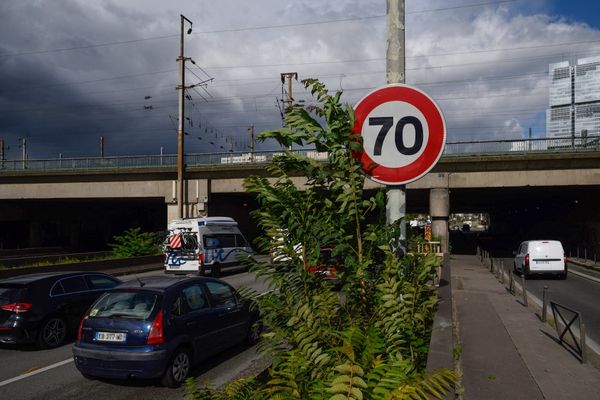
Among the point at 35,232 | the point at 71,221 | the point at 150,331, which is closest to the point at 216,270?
the point at 150,331

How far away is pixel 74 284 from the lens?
1167 centimetres

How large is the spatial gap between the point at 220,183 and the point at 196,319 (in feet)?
94.3

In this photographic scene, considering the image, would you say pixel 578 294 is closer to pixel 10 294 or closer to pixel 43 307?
pixel 43 307

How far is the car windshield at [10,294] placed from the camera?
410 inches

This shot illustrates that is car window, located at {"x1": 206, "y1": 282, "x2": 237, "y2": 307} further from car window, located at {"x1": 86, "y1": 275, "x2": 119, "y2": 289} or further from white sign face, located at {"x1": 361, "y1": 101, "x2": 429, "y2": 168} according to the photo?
white sign face, located at {"x1": 361, "y1": 101, "x2": 429, "y2": 168}

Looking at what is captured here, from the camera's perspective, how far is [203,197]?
A: 3634 cm

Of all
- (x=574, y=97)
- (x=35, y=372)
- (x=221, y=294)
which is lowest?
(x=35, y=372)

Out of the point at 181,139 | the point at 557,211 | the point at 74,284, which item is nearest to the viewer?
the point at 74,284

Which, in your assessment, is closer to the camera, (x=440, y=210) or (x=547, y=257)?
(x=547, y=257)

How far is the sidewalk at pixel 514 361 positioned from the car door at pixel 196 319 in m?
4.13

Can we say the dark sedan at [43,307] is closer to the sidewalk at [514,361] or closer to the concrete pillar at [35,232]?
the sidewalk at [514,361]

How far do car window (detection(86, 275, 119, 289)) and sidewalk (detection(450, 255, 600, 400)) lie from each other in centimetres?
838

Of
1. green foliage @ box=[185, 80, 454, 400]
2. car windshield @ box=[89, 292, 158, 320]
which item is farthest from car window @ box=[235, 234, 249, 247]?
green foliage @ box=[185, 80, 454, 400]

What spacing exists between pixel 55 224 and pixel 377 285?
5744 centimetres
